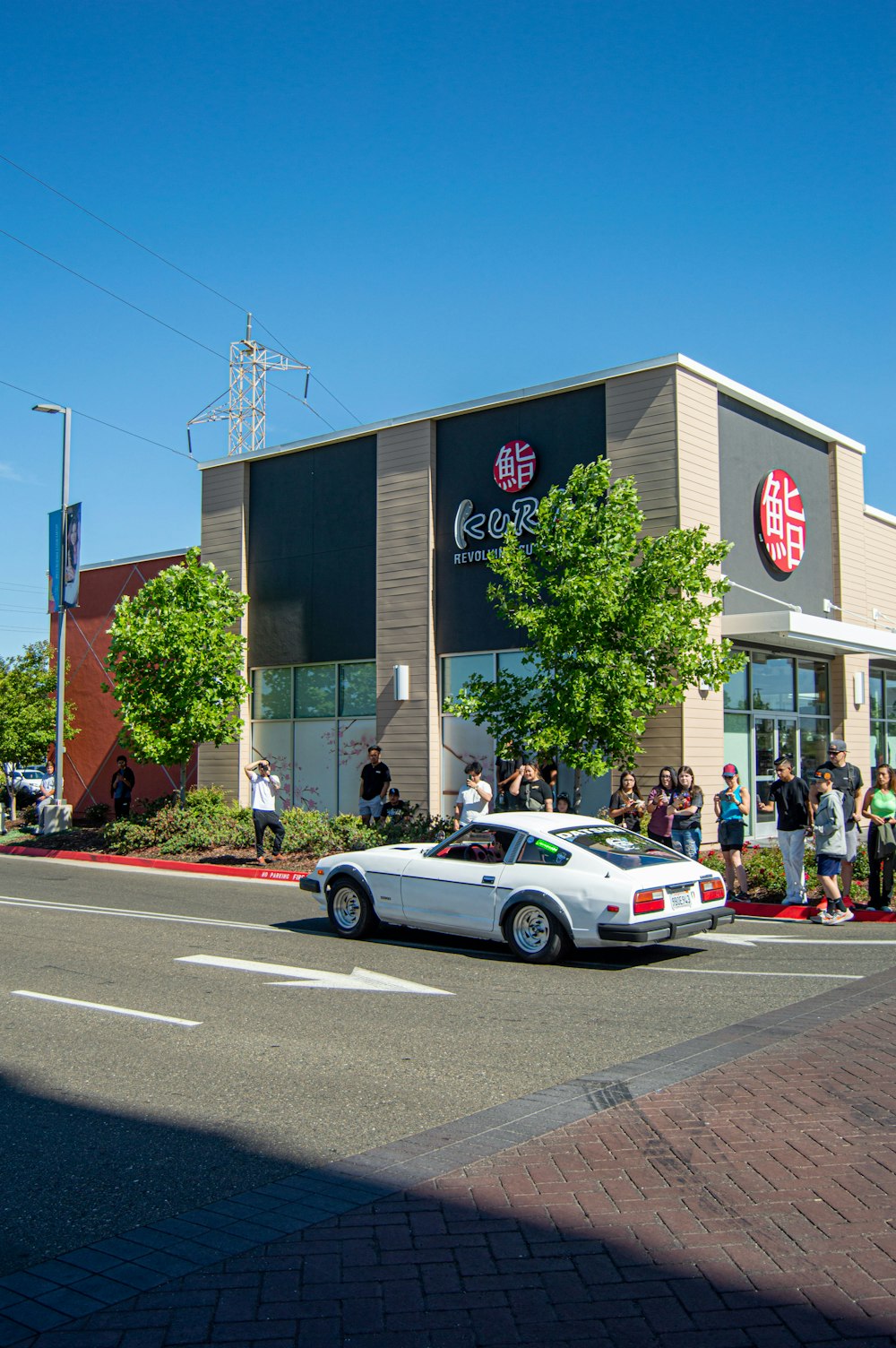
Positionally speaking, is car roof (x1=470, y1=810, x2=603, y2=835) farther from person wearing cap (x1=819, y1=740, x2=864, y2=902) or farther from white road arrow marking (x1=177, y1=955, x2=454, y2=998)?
person wearing cap (x1=819, y1=740, x2=864, y2=902)

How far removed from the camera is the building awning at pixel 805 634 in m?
18.9

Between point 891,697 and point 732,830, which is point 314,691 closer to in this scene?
point 732,830

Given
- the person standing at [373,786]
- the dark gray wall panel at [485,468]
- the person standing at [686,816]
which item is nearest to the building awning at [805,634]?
the dark gray wall panel at [485,468]

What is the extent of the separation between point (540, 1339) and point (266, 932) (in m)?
9.11

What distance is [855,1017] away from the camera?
7988 mm

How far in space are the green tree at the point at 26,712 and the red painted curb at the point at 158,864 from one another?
13.2 feet

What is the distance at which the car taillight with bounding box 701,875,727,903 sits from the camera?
10.7 metres

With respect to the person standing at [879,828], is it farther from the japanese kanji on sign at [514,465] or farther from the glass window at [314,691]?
the glass window at [314,691]

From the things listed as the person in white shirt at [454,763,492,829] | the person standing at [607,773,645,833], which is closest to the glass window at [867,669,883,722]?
the person standing at [607,773,645,833]

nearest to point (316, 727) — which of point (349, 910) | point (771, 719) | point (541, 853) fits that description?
point (771, 719)

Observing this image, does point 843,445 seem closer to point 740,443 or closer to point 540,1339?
point 740,443

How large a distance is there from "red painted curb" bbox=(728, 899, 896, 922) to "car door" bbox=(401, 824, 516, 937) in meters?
3.66

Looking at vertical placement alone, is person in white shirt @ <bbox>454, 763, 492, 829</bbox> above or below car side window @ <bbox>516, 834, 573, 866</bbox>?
above

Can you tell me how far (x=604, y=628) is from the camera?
675 inches
